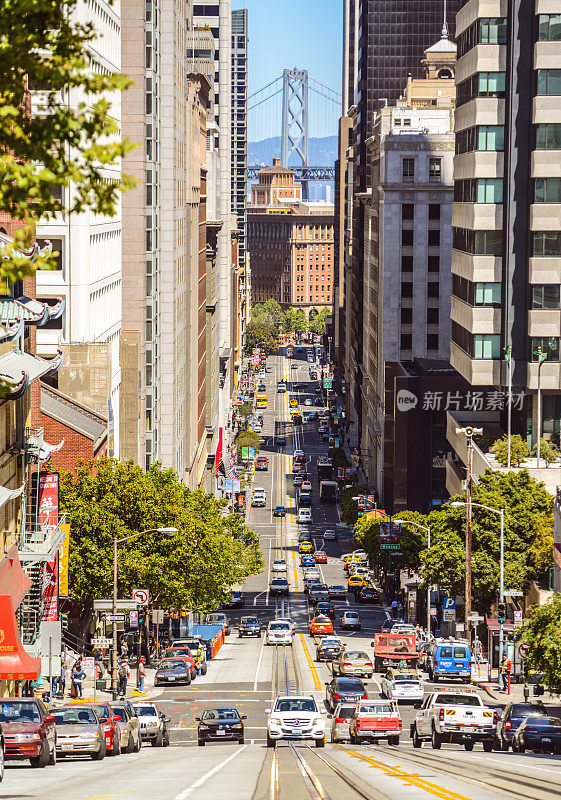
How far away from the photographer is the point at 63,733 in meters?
36.9

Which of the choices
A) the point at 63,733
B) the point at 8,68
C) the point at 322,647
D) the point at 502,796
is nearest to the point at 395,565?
the point at 322,647

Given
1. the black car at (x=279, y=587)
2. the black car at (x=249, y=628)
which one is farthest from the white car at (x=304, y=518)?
the black car at (x=249, y=628)

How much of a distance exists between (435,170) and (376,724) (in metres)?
108

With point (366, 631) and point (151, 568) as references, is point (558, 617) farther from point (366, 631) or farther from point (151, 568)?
point (366, 631)

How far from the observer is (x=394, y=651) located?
70938 mm

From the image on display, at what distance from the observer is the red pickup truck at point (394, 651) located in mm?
70875

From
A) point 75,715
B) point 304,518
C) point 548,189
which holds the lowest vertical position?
point 304,518

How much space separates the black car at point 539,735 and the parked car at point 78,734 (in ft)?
40.9

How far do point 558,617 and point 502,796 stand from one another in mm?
21687

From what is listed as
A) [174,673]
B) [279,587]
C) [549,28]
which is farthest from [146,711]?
[279,587]

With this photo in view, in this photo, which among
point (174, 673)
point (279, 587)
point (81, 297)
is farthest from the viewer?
point (279, 587)

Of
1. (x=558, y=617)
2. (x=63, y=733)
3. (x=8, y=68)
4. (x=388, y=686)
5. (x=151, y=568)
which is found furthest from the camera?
(x=151, y=568)

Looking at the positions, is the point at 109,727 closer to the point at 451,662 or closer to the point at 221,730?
the point at 221,730

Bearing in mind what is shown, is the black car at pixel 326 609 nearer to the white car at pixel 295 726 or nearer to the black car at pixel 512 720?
the black car at pixel 512 720
